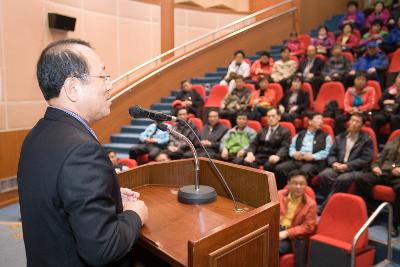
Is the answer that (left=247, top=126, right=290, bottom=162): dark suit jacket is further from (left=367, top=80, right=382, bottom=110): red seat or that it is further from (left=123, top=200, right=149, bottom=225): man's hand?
(left=123, top=200, right=149, bottom=225): man's hand

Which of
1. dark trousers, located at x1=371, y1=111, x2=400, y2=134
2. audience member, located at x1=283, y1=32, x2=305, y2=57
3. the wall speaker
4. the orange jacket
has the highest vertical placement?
the wall speaker

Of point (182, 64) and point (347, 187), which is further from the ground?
point (182, 64)

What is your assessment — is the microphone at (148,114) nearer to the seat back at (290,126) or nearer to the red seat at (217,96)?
the seat back at (290,126)

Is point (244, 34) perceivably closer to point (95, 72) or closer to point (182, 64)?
point (182, 64)

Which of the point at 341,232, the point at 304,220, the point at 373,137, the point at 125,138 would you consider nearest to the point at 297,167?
the point at 373,137

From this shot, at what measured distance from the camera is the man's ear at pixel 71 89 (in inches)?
34.3

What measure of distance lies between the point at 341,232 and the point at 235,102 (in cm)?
273

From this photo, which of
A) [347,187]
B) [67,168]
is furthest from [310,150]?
[67,168]

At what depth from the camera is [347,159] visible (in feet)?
10.9

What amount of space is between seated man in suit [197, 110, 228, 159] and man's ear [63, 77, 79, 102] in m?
3.36

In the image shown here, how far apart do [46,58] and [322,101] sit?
13.8 ft

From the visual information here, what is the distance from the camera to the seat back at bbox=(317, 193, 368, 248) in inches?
97.6

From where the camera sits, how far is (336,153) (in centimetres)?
346

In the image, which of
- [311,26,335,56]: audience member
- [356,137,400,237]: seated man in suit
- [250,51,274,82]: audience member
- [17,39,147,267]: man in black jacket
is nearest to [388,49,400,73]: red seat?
[311,26,335,56]: audience member
